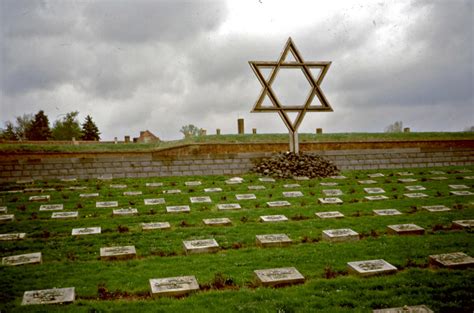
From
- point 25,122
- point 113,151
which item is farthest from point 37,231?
point 25,122

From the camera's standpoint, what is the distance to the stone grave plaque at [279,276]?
6.28 m

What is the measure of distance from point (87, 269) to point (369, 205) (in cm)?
814

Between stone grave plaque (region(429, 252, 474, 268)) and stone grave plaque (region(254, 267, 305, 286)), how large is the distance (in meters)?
2.44

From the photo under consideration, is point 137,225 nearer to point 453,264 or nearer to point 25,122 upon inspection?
point 453,264

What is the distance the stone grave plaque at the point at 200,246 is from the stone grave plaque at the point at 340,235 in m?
2.38

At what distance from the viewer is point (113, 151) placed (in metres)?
19.1

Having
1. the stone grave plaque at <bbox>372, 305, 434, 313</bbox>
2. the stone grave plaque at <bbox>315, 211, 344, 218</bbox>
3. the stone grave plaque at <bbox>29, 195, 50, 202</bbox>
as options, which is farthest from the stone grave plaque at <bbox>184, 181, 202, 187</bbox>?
the stone grave plaque at <bbox>372, 305, 434, 313</bbox>

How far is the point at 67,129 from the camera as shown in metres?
48.5

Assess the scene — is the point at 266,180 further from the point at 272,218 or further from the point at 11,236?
the point at 11,236

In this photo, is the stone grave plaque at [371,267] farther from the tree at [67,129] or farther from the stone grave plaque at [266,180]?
the tree at [67,129]

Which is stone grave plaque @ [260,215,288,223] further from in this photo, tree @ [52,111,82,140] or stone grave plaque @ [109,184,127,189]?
tree @ [52,111,82,140]

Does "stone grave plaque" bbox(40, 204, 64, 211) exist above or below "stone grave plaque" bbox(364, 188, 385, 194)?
above

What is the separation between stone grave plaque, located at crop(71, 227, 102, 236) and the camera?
9.27 metres

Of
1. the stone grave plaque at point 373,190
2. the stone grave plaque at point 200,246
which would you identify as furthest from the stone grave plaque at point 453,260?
the stone grave plaque at point 373,190
